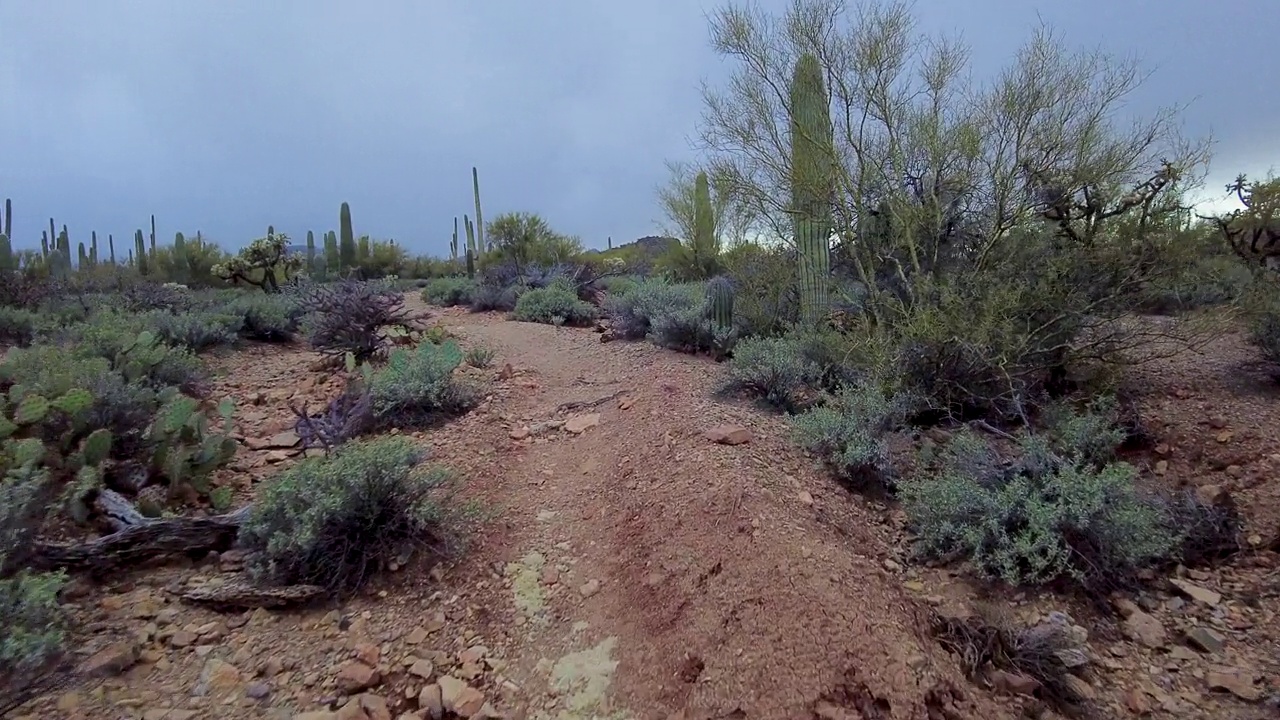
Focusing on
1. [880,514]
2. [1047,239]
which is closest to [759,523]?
[880,514]

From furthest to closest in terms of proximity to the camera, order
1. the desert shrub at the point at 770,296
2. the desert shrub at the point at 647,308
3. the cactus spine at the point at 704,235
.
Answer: the cactus spine at the point at 704,235 < the desert shrub at the point at 647,308 < the desert shrub at the point at 770,296

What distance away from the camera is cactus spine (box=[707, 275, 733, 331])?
8383 millimetres

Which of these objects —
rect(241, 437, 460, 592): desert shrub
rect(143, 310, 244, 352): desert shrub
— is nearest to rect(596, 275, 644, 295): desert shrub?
rect(143, 310, 244, 352): desert shrub

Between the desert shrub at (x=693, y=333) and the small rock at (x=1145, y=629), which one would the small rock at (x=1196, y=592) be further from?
the desert shrub at (x=693, y=333)

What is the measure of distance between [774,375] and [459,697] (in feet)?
12.7

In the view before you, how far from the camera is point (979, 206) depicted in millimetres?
7109

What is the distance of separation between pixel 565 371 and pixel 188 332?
14.5 ft

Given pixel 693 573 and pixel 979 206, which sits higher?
pixel 979 206

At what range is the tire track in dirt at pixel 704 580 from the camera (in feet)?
9.26

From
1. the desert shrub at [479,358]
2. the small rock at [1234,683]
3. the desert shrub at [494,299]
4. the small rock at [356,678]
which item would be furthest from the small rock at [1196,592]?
the desert shrub at [494,299]

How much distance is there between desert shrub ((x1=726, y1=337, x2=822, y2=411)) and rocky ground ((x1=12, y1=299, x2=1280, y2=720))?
43.9 inches

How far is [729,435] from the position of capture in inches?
192

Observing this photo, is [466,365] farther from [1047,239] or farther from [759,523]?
[1047,239]

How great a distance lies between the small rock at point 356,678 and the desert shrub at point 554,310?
8.73m
